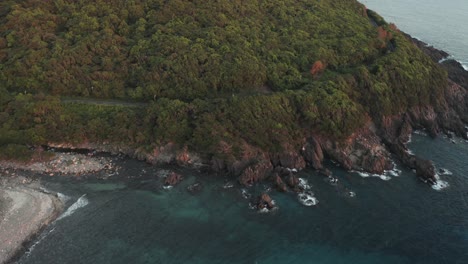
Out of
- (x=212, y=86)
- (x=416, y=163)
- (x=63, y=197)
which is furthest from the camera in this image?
(x=212, y=86)

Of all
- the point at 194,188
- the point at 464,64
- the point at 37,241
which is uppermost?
the point at 464,64

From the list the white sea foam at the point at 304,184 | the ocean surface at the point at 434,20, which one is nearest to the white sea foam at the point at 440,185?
the white sea foam at the point at 304,184

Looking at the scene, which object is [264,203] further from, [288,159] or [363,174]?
[363,174]

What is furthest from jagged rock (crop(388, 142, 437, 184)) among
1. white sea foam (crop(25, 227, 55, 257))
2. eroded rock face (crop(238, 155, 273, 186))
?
white sea foam (crop(25, 227, 55, 257))

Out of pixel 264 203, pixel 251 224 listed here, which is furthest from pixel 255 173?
pixel 251 224

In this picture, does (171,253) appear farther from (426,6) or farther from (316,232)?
(426,6)

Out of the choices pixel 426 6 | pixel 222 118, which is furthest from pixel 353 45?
pixel 426 6
